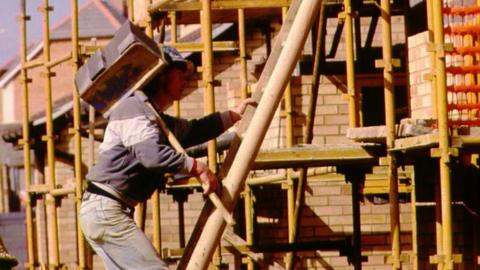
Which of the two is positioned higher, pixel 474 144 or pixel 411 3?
pixel 411 3

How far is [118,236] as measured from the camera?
882cm

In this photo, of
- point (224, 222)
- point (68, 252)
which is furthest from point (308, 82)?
point (68, 252)

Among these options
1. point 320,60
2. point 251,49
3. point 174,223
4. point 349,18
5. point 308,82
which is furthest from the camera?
point 174,223

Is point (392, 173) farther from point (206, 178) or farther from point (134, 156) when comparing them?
point (134, 156)

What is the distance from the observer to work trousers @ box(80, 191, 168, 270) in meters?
8.78

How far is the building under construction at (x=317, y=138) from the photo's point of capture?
31.3 feet

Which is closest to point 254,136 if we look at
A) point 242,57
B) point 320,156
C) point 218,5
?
point 320,156

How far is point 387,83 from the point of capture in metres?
10.8

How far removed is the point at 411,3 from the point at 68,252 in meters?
10.9

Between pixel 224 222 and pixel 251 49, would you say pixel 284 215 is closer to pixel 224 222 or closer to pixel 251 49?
pixel 251 49

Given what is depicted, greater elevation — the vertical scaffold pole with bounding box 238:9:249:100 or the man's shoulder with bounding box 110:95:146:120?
the vertical scaffold pole with bounding box 238:9:249:100

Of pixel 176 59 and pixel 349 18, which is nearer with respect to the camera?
pixel 176 59

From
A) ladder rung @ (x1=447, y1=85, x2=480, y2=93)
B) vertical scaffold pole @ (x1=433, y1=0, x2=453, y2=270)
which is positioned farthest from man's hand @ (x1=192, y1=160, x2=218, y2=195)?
ladder rung @ (x1=447, y1=85, x2=480, y2=93)

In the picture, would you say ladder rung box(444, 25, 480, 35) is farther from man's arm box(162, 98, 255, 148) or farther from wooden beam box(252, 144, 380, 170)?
man's arm box(162, 98, 255, 148)
